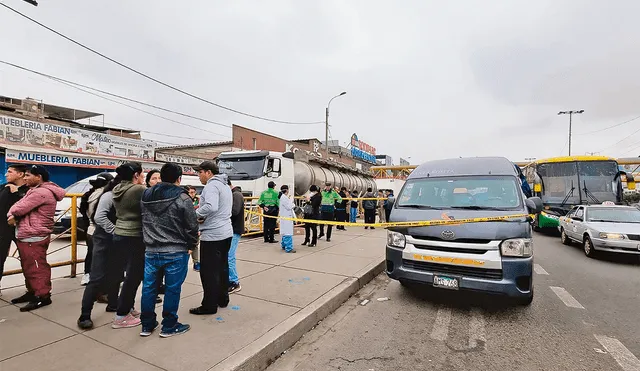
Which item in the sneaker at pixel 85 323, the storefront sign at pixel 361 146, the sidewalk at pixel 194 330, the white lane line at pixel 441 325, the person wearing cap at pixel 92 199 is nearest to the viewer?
the sidewalk at pixel 194 330

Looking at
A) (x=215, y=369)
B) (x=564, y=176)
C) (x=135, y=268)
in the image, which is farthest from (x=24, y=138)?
(x=564, y=176)

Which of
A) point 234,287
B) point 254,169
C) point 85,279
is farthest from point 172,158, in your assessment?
point 234,287

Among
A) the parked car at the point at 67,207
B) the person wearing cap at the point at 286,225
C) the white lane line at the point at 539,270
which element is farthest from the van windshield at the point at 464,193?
the parked car at the point at 67,207

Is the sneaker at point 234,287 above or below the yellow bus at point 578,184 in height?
below

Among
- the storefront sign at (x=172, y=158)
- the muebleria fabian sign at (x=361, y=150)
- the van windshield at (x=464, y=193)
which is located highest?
the muebleria fabian sign at (x=361, y=150)

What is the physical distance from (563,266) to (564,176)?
296 inches

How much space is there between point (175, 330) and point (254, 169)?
8.66 m

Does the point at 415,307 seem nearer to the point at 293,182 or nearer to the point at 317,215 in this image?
the point at 317,215

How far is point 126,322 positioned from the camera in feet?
11.4

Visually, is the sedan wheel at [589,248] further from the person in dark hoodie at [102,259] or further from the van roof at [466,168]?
the person in dark hoodie at [102,259]

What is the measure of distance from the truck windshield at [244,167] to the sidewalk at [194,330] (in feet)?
20.0

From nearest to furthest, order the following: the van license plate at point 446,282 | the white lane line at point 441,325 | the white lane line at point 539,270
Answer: the white lane line at point 441,325
the van license plate at point 446,282
the white lane line at point 539,270

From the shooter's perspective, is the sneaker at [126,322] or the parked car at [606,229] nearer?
the sneaker at [126,322]

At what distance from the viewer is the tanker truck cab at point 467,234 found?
404 centimetres
